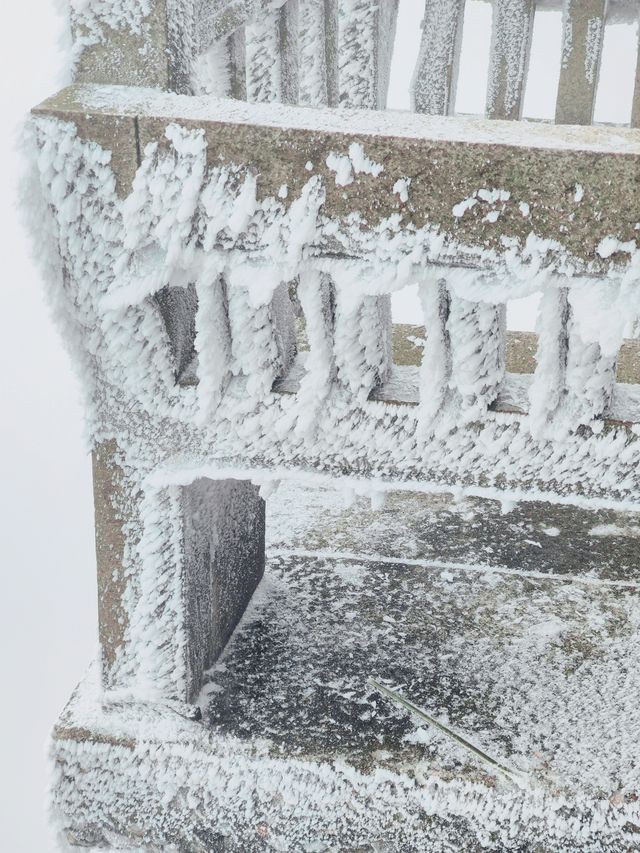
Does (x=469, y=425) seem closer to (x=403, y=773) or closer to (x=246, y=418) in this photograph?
(x=246, y=418)

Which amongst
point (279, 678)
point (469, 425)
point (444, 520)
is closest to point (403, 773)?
point (279, 678)

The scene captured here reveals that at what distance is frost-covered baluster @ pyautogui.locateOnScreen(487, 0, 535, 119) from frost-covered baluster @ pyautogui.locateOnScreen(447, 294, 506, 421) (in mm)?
2058

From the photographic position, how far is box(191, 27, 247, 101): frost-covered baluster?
1.56 metres

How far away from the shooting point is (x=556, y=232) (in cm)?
95

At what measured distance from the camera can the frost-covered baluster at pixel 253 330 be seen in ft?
3.42

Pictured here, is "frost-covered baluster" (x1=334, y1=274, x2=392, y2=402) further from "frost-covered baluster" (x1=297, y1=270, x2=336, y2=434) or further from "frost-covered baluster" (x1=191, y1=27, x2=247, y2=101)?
"frost-covered baluster" (x1=191, y1=27, x2=247, y2=101)

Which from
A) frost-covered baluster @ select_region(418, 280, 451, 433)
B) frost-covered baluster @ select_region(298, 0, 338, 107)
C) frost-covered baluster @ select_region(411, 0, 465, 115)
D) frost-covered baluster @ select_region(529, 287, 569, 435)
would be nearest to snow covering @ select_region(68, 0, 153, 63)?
frost-covered baluster @ select_region(418, 280, 451, 433)

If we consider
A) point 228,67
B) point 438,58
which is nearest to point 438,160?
point 228,67

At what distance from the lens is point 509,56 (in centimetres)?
284

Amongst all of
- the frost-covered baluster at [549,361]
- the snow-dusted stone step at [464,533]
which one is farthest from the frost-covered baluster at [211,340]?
the snow-dusted stone step at [464,533]

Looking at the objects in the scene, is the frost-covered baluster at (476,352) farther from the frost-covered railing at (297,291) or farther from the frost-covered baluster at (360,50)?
the frost-covered baluster at (360,50)

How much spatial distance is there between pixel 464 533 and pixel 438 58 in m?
1.64

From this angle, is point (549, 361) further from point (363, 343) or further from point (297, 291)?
point (297, 291)

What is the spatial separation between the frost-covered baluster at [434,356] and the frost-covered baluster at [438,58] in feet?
6.01
